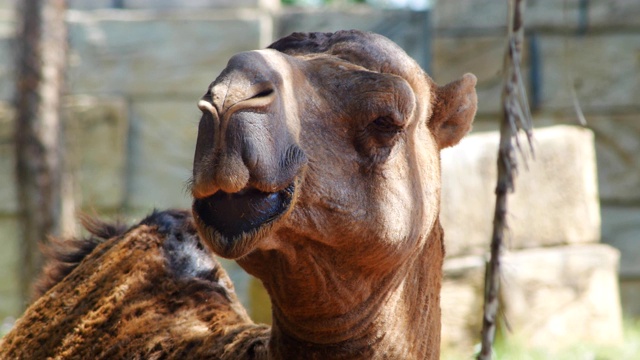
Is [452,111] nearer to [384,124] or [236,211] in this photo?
[384,124]

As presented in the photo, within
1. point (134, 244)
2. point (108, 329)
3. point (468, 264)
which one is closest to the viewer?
point (108, 329)

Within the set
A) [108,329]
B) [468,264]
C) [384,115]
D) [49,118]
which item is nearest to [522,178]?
[468,264]

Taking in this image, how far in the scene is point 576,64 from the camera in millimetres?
8859

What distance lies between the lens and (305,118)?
2219 mm

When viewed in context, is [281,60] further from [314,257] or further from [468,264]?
[468,264]

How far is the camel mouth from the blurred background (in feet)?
14.6

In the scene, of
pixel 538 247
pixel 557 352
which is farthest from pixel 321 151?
pixel 538 247

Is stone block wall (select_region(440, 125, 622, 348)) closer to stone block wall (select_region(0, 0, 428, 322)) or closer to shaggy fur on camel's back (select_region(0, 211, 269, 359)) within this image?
stone block wall (select_region(0, 0, 428, 322))

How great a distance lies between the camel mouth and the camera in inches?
78.9

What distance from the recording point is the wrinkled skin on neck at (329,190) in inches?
78.8

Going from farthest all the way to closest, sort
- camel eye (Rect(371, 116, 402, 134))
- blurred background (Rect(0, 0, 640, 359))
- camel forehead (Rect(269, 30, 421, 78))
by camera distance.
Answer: blurred background (Rect(0, 0, 640, 359)), camel forehead (Rect(269, 30, 421, 78)), camel eye (Rect(371, 116, 402, 134))

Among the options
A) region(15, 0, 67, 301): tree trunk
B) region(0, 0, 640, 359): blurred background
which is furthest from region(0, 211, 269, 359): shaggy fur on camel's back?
region(15, 0, 67, 301): tree trunk

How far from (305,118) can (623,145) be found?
24.2ft

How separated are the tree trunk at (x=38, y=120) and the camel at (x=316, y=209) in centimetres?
515
